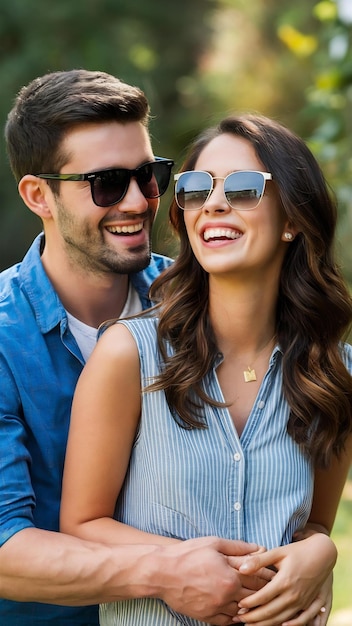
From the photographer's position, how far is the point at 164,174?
326 centimetres

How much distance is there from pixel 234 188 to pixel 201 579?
999 millimetres

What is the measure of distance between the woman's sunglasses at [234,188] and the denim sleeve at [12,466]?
70 cm

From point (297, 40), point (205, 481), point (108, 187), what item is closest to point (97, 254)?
point (108, 187)

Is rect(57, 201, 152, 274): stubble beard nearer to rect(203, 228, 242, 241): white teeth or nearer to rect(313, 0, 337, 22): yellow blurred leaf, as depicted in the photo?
rect(203, 228, 242, 241): white teeth

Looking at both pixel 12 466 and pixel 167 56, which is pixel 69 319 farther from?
pixel 167 56

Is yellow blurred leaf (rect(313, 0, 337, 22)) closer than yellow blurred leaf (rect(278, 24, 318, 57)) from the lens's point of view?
Yes

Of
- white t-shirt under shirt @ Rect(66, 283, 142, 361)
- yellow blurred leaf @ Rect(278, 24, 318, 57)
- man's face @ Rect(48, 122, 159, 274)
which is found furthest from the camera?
yellow blurred leaf @ Rect(278, 24, 318, 57)

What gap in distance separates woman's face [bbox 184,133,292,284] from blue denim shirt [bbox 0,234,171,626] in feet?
1.68

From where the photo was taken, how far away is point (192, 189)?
8.78 ft

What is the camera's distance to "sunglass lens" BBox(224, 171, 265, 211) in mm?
2604

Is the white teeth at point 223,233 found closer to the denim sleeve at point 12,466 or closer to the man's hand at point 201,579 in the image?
the denim sleeve at point 12,466

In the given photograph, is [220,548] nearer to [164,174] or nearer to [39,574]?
[39,574]

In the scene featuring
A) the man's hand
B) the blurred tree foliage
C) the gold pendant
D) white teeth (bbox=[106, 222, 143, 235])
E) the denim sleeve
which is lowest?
the man's hand

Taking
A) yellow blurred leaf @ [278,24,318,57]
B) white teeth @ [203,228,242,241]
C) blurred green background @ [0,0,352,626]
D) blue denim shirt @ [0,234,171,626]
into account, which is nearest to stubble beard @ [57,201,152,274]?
blue denim shirt @ [0,234,171,626]
